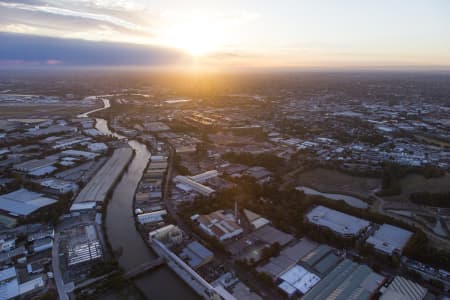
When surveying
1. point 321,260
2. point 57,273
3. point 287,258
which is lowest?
point 57,273

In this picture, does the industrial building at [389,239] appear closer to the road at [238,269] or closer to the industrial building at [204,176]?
the road at [238,269]

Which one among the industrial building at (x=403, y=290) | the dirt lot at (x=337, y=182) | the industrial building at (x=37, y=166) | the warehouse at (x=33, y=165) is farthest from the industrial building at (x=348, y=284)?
the warehouse at (x=33, y=165)

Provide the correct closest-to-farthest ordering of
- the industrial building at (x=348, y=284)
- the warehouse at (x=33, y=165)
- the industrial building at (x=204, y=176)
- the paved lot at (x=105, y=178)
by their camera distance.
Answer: the industrial building at (x=348, y=284) → the paved lot at (x=105, y=178) → the industrial building at (x=204, y=176) → the warehouse at (x=33, y=165)

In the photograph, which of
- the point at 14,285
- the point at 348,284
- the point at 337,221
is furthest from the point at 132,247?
the point at 337,221

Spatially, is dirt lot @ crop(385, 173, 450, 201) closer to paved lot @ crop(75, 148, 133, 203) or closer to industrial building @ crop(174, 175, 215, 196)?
industrial building @ crop(174, 175, 215, 196)

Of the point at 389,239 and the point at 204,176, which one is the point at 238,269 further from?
the point at 204,176

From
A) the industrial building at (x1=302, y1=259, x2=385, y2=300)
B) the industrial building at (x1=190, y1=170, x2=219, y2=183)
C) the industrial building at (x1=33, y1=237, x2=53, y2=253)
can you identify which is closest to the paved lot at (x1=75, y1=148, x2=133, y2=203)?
the industrial building at (x1=33, y1=237, x2=53, y2=253)

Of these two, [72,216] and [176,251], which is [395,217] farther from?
[72,216]
